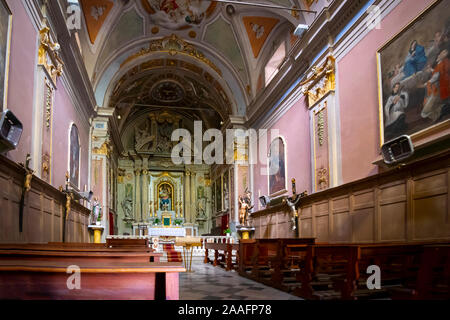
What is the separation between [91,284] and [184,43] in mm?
15993

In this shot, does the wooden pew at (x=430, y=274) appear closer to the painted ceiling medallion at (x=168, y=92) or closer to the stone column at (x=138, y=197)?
the painted ceiling medallion at (x=168, y=92)

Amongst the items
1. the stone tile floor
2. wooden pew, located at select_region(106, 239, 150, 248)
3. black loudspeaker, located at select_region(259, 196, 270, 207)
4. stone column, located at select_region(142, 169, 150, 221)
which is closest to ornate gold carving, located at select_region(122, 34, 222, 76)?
black loudspeaker, located at select_region(259, 196, 270, 207)

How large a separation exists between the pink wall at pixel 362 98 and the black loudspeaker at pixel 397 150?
2.53ft

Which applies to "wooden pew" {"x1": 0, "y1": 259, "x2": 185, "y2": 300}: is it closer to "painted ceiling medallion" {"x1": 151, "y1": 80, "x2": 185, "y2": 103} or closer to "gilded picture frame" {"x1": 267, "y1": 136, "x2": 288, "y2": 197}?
"gilded picture frame" {"x1": 267, "y1": 136, "x2": 288, "y2": 197}

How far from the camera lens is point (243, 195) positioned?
57.7 ft

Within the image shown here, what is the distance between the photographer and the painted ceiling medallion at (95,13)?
13.5 m

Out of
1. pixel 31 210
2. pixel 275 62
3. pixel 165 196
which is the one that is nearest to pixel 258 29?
pixel 275 62

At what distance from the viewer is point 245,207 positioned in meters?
16.2

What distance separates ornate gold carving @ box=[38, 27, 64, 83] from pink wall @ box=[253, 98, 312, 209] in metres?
6.77

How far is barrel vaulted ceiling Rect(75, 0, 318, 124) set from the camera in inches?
567

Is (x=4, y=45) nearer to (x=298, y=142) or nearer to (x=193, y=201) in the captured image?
(x=298, y=142)

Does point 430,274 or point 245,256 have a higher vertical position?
point 430,274

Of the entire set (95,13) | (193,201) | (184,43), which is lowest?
(193,201)

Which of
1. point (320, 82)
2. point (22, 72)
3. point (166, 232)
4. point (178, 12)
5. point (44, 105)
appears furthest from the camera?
point (166, 232)
